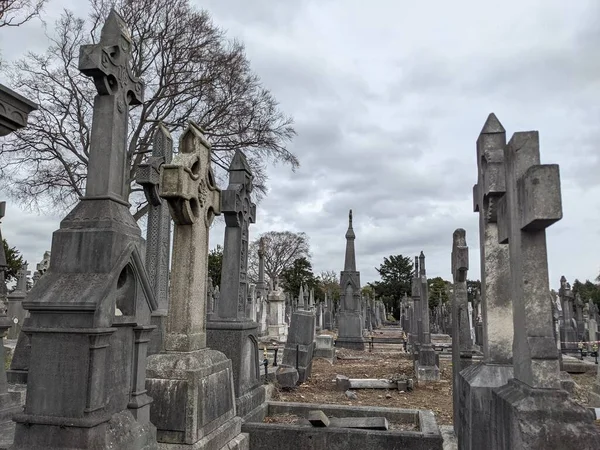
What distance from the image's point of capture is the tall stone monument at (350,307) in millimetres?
19812

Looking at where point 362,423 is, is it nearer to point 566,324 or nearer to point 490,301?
point 490,301

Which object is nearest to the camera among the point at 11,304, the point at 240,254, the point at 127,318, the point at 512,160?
the point at 512,160

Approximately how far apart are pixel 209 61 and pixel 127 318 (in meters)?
16.2

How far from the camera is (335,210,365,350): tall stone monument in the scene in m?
19.8

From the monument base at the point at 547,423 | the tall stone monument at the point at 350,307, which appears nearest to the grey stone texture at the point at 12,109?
the monument base at the point at 547,423

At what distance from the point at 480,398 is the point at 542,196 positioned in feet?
6.47

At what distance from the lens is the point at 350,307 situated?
806 inches

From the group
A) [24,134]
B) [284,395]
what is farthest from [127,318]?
[24,134]

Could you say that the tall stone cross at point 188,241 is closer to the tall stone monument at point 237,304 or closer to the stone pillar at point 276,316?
the tall stone monument at point 237,304

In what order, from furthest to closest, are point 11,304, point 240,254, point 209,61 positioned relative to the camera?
1. point 11,304
2. point 209,61
3. point 240,254

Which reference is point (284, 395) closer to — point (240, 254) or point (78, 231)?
point (240, 254)

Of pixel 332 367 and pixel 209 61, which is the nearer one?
pixel 332 367

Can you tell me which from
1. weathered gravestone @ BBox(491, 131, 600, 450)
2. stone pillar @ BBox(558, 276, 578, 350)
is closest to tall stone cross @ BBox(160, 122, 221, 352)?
weathered gravestone @ BBox(491, 131, 600, 450)

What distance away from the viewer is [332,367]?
13.5 m
